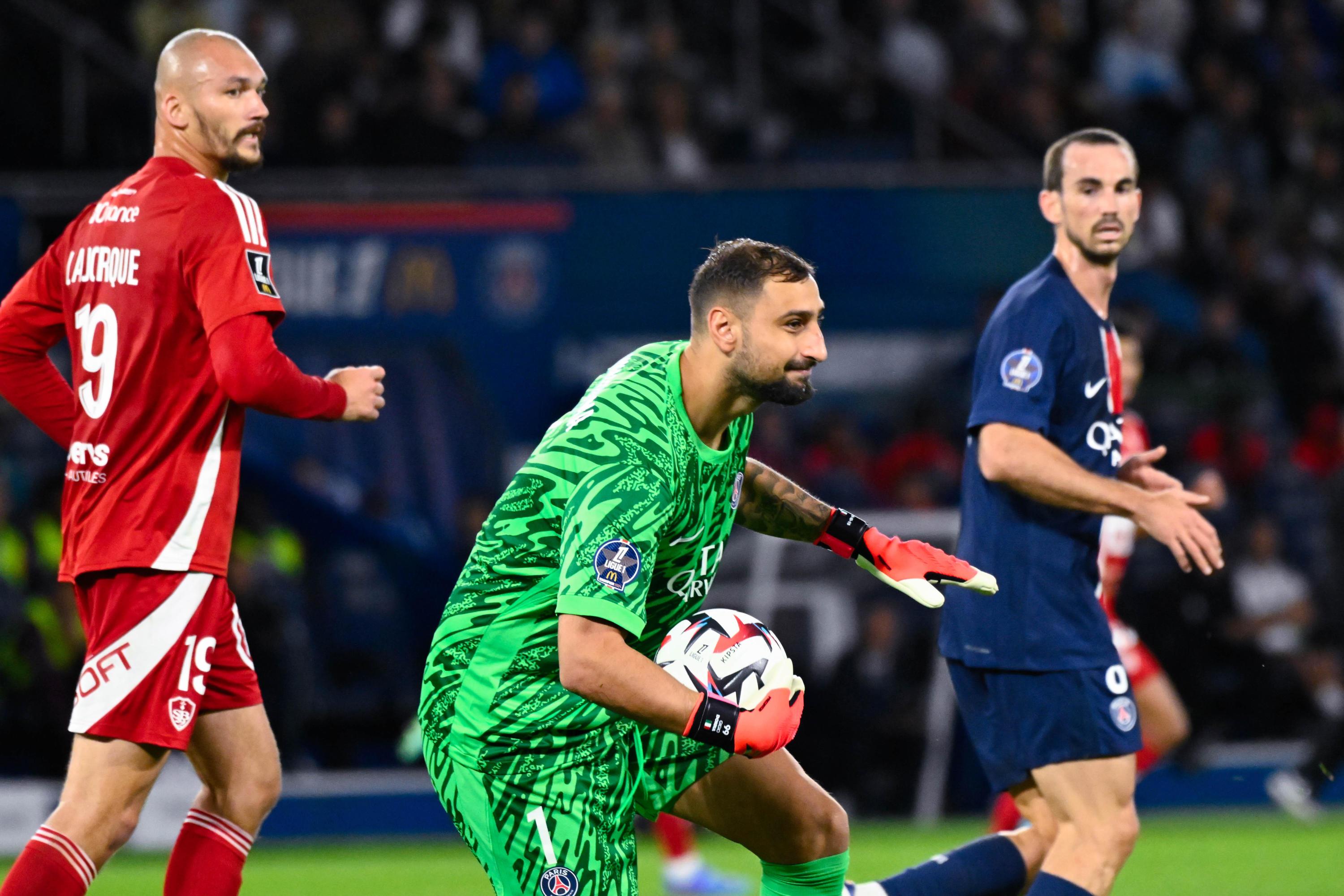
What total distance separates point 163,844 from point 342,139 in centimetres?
472

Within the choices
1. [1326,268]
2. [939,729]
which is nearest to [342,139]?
[939,729]

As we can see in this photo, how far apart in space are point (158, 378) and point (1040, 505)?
2429mm

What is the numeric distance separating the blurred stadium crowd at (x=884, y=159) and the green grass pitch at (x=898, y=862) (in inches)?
32.3

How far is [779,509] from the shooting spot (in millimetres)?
4762

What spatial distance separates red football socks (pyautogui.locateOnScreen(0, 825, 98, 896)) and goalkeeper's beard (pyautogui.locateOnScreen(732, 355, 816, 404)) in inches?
75.3

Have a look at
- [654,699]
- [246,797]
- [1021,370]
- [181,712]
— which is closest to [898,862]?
[1021,370]

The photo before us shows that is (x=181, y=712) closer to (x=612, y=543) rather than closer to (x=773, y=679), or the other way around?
(x=612, y=543)

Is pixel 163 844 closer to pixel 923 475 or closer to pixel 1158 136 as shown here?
pixel 923 475

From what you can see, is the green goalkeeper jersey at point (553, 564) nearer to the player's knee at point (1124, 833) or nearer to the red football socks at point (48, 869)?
the red football socks at point (48, 869)

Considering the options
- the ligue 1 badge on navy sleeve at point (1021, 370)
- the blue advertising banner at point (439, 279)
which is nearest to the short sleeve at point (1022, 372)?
the ligue 1 badge on navy sleeve at point (1021, 370)

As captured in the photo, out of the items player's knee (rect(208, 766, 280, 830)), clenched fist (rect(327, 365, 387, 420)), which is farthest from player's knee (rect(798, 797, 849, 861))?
clenched fist (rect(327, 365, 387, 420))

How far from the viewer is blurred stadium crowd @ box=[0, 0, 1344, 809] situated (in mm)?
11609

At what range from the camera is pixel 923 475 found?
1245cm

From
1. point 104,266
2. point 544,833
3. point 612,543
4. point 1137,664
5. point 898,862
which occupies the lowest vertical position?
point 898,862
